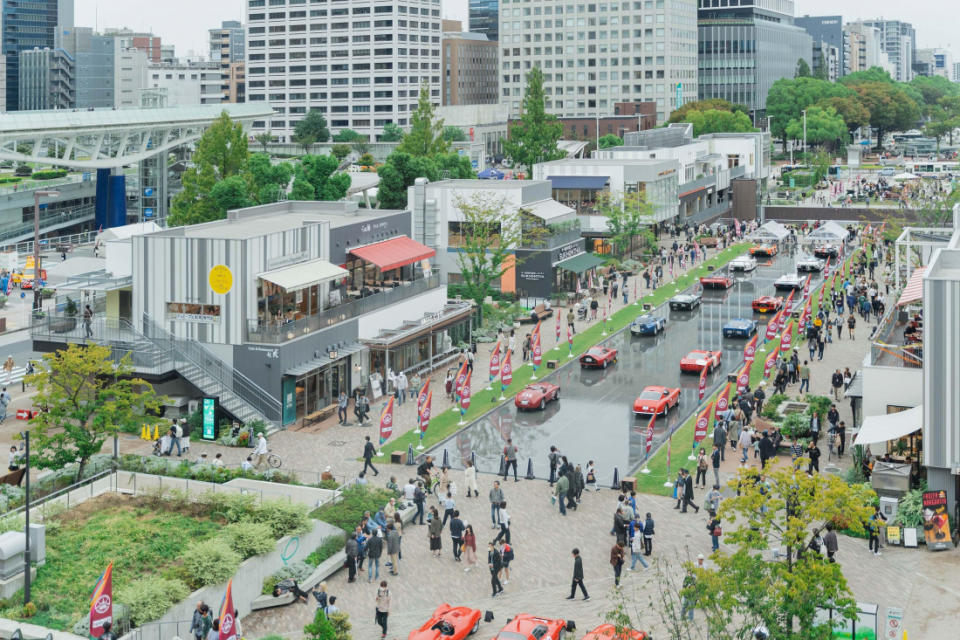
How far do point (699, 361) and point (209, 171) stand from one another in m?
39.2

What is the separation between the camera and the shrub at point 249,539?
3106cm

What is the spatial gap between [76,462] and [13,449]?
3.74m

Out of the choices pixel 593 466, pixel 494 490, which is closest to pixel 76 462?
pixel 494 490

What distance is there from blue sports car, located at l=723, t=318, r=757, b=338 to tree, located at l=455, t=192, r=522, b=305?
12609 mm

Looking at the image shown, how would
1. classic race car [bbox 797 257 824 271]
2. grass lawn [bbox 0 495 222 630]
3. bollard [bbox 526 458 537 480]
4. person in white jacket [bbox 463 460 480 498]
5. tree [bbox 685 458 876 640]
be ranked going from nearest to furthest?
tree [bbox 685 458 876 640]
grass lawn [bbox 0 495 222 630]
person in white jacket [bbox 463 460 480 498]
bollard [bbox 526 458 537 480]
classic race car [bbox 797 257 824 271]

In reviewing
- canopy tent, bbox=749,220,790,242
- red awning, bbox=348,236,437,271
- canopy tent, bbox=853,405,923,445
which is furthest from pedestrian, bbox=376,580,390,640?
canopy tent, bbox=749,220,790,242

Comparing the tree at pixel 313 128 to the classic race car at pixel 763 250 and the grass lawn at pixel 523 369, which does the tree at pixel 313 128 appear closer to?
the classic race car at pixel 763 250

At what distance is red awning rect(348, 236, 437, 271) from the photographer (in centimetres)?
5594

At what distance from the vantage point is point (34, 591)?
29188mm

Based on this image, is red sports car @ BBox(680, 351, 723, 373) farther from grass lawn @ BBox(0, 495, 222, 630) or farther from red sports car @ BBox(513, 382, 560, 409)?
grass lawn @ BBox(0, 495, 222, 630)

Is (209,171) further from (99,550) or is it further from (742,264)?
(99,550)

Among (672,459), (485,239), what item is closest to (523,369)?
→ (485,239)

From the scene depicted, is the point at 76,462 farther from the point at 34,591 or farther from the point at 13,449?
the point at 34,591

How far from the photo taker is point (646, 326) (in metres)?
67.8
